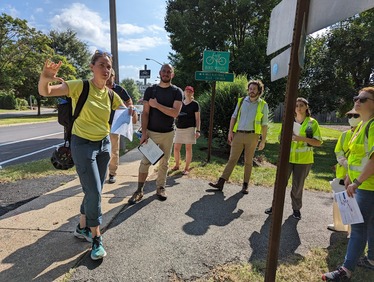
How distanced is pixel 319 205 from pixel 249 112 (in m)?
1.92

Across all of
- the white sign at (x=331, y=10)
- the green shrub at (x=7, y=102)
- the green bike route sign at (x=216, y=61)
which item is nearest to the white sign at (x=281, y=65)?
the white sign at (x=331, y=10)

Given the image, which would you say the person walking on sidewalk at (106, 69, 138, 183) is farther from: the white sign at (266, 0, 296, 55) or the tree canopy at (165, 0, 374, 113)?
the tree canopy at (165, 0, 374, 113)

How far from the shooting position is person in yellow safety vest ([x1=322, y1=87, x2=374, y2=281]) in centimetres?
253

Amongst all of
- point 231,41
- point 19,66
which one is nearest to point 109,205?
point 231,41

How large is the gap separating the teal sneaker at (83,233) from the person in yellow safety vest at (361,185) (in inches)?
93.1

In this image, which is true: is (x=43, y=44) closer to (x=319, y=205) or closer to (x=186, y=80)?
(x=186, y=80)

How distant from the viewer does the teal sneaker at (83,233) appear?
311 cm

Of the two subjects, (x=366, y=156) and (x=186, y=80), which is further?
(x=186, y=80)

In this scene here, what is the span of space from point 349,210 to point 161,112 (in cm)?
271

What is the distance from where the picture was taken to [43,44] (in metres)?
26.9

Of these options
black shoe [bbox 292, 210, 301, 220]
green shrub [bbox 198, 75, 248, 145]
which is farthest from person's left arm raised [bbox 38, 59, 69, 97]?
green shrub [bbox 198, 75, 248, 145]

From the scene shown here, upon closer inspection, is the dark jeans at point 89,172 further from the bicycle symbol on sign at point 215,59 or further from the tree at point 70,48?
the tree at point 70,48

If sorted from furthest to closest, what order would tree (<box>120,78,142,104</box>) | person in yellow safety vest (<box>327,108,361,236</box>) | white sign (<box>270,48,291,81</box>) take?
tree (<box>120,78,142,104</box>)
person in yellow safety vest (<box>327,108,361,236</box>)
white sign (<box>270,48,291,81</box>)

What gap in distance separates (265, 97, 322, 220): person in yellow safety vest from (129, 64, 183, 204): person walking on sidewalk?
68.4 inches
